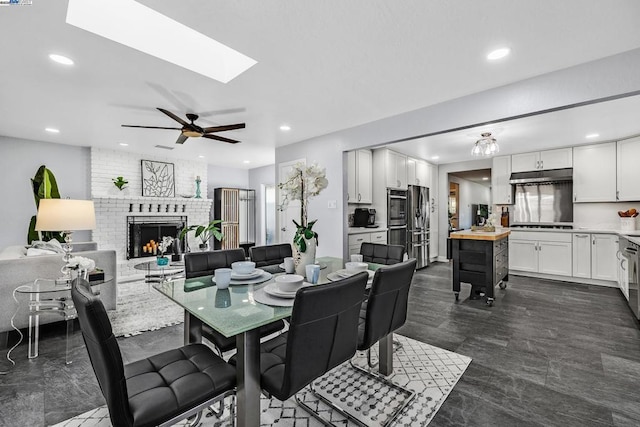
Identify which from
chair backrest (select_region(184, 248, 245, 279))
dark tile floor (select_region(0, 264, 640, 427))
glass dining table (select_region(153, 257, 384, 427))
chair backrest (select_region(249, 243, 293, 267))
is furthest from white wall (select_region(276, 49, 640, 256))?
glass dining table (select_region(153, 257, 384, 427))

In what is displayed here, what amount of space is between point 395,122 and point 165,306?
3.71 m

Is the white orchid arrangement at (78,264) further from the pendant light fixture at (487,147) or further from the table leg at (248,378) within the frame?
the pendant light fixture at (487,147)

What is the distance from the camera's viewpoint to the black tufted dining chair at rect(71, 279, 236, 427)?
984 mm

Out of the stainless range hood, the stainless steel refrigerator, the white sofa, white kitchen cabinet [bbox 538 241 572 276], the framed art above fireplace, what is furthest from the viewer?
the framed art above fireplace

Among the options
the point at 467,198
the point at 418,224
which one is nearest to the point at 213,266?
the point at 418,224

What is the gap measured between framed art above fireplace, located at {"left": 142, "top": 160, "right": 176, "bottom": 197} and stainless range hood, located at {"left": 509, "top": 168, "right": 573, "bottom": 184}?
7078mm

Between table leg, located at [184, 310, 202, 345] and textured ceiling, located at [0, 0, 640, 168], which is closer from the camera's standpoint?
textured ceiling, located at [0, 0, 640, 168]

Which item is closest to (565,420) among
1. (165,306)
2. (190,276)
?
(190,276)

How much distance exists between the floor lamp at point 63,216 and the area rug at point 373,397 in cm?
153

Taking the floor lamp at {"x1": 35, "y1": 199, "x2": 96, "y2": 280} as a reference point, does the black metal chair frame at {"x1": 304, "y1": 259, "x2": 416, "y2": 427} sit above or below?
below

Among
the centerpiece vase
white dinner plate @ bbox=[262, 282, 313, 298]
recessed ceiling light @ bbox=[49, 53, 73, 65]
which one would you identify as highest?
recessed ceiling light @ bbox=[49, 53, 73, 65]

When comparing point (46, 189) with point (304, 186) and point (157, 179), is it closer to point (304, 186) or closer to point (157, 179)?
point (157, 179)

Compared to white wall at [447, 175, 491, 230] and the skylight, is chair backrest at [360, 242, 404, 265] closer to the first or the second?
the skylight

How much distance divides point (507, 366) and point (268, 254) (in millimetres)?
2170
